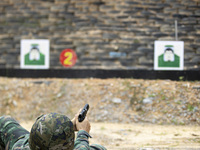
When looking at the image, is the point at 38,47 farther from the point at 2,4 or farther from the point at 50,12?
the point at 2,4

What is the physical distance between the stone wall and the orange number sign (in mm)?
101

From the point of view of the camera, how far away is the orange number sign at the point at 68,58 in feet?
17.5

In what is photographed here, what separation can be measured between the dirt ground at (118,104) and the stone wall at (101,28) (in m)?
0.50

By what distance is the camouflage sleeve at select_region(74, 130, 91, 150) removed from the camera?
59.3 inches

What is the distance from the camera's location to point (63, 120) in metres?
1.38

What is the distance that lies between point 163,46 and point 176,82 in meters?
0.89

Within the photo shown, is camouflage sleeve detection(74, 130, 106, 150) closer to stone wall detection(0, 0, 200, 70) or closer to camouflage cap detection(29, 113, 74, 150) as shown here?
camouflage cap detection(29, 113, 74, 150)

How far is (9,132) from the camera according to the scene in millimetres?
1802

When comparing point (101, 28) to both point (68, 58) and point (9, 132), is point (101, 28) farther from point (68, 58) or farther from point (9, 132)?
point (9, 132)

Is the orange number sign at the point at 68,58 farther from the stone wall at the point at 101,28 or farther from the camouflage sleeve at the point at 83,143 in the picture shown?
the camouflage sleeve at the point at 83,143

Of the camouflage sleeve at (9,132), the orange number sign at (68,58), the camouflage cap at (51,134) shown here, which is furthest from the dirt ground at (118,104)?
the camouflage cap at (51,134)

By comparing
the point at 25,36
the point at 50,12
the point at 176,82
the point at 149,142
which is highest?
the point at 50,12

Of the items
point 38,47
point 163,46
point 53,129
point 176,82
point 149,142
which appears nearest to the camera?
point 53,129

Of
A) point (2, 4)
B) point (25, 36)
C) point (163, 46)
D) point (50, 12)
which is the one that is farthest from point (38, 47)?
point (163, 46)
